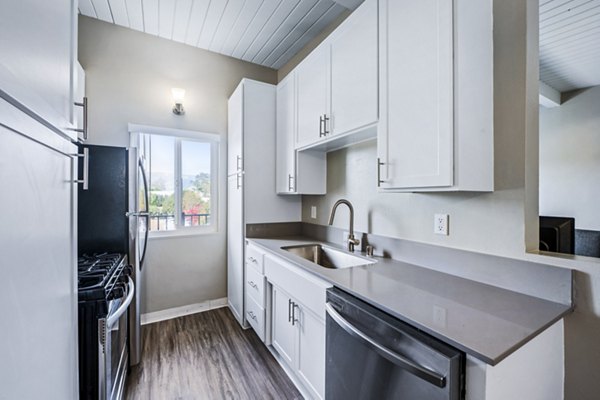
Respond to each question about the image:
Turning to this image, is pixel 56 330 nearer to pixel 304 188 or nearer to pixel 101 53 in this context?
pixel 304 188

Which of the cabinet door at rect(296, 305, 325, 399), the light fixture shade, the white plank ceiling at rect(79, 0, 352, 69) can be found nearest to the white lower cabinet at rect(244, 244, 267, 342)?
the cabinet door at rect(296, 305, 325, 399)

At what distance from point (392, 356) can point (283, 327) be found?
1142 mm

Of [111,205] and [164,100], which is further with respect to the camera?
[164,100]

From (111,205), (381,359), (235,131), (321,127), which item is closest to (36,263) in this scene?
(381,359)

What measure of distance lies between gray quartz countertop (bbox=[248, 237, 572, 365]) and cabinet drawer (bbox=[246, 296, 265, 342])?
0.94 m

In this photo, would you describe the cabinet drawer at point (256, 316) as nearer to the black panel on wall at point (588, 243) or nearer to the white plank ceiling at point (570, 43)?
the black panel on wall at point (588, 243)

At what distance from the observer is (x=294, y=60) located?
298cm

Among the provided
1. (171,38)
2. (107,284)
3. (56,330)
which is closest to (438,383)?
(56,330)

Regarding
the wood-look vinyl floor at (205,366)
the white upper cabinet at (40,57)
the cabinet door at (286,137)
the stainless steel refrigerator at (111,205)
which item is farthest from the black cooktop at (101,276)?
the cabinet door at (286,137)

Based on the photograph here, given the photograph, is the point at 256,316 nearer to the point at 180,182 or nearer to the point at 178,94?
the point at 180,182

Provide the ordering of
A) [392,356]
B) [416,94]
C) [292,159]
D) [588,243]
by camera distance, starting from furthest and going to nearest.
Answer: [292,159] → [588,243] → [416,94] → [392,356]

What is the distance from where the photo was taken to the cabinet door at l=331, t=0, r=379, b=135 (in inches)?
57.3

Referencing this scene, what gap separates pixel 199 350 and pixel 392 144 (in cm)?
220

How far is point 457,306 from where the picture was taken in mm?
1001
